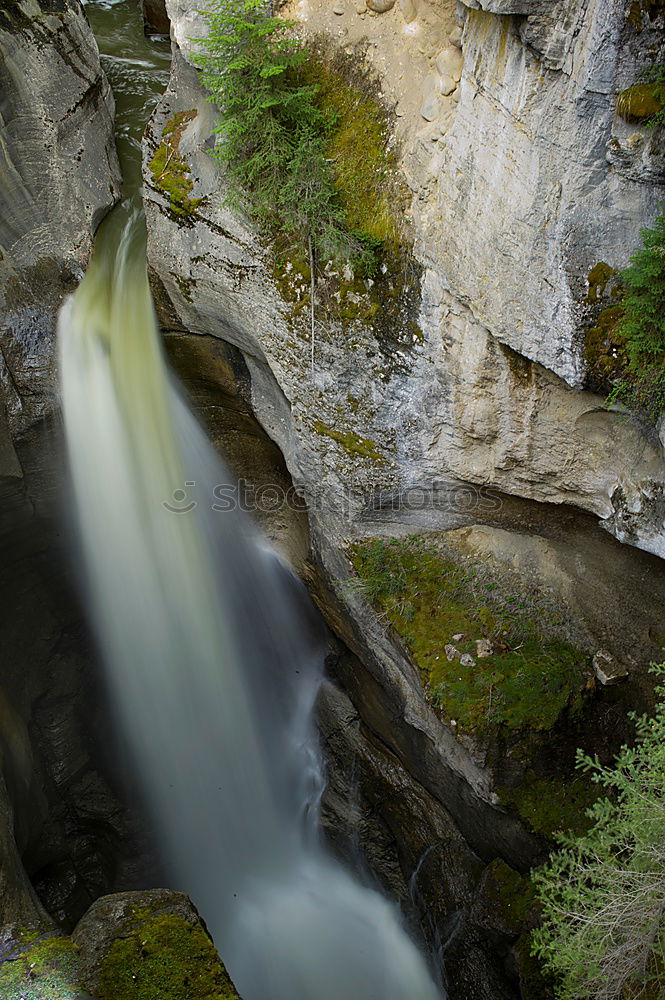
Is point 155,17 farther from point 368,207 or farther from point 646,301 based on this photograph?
point 646,301

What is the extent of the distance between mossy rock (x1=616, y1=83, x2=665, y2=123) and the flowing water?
537 centimetres

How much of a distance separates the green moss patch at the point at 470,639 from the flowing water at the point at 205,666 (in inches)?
80.4

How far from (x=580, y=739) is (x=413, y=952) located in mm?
3292

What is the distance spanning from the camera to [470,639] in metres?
7.25

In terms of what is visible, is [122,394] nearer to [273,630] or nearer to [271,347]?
[271,347]

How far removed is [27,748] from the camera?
337 inches

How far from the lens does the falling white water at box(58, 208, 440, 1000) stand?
8.13 meters

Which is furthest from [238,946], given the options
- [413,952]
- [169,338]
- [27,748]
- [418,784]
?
[169,338]

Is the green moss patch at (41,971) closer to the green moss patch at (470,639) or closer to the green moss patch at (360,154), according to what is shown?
the green moss patch at (470,639)

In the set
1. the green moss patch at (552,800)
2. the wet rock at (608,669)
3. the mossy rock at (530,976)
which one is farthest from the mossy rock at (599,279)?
the mossy rock at (530,976)

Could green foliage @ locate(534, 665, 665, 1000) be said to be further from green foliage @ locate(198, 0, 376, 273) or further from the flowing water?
green foliage @ locate(198, 0, 376, 273)

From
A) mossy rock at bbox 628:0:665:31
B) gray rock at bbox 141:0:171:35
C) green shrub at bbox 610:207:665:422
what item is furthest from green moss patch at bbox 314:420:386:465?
gray rock at bbox 141:0:171:35

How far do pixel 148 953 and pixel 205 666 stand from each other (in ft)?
15.0

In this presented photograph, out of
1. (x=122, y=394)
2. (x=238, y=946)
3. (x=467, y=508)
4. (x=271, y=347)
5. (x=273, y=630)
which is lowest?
(x=238, y=946)
